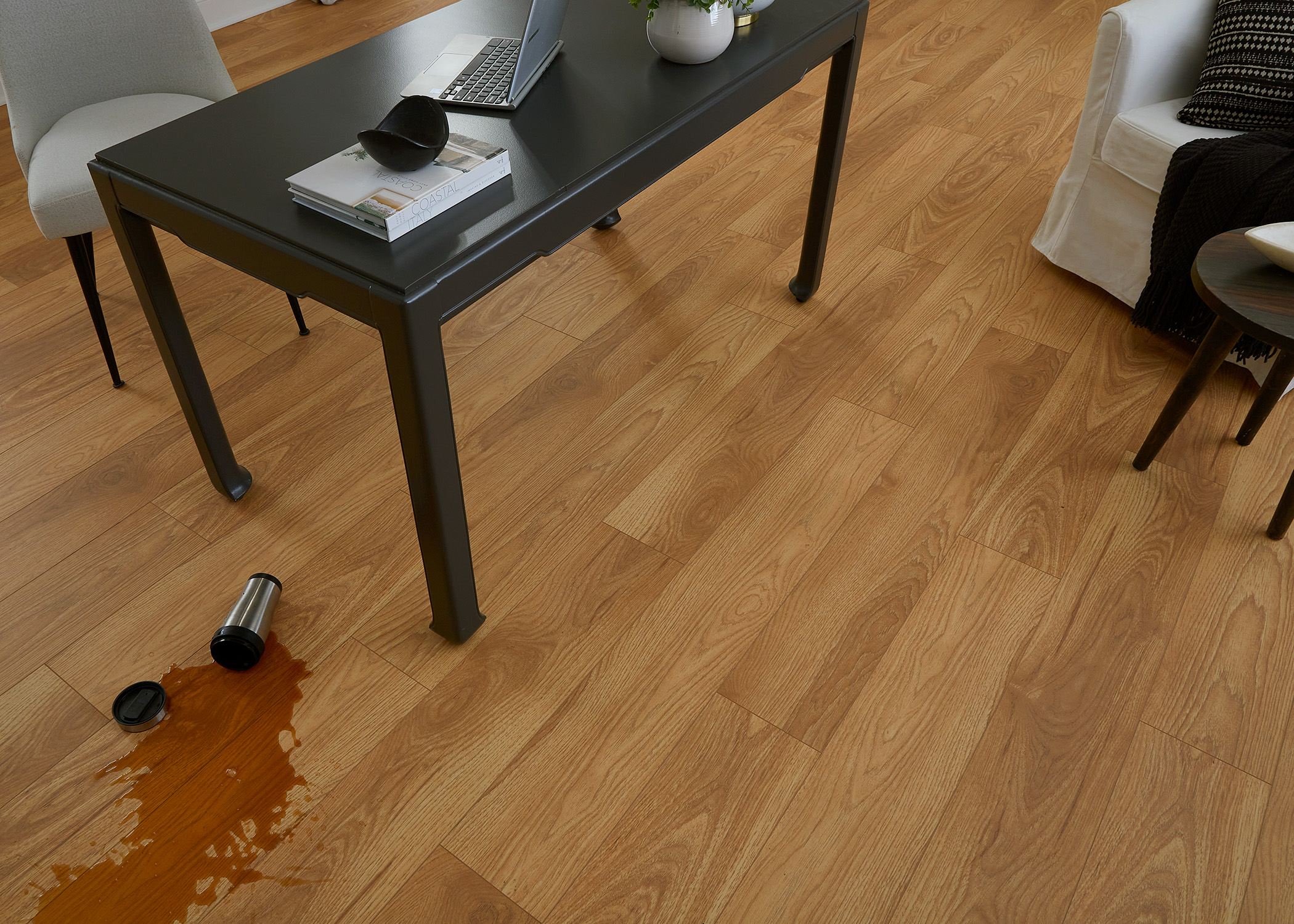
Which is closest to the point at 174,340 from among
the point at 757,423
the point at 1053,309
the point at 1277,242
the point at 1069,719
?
the point at 757,423

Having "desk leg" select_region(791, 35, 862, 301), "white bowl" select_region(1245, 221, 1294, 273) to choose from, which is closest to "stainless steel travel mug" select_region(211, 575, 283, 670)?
Answer: "desk leg" select_region(791, 35, 862, 301)

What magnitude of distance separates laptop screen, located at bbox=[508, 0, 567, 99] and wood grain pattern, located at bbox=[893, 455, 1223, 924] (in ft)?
4.12

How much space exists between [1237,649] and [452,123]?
155 cm

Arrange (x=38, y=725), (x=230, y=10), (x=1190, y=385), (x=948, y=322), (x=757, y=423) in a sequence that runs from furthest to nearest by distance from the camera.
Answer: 1. (x=230, y=10)
2. (x=948, y=322)
3. (x=757, y=423)
4. (x=1190, y=385)
5. (x=38, y=725)

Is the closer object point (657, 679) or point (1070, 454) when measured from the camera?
point (657, 679)

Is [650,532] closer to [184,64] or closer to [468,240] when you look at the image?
[468,240]

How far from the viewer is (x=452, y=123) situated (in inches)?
56.7

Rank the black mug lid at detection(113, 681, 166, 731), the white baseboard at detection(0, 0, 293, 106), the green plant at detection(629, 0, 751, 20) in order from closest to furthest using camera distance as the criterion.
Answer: the black mug lid at detection(113, 681, 166, 731), the green plant at detection(629, 0, 751, 20), the white baseboard at detection(0, 0, 293, 106)

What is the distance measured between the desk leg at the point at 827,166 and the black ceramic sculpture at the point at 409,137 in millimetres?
989

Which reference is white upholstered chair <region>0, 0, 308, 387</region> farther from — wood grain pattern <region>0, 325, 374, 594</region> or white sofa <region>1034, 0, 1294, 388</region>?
white sofa <region>1034, 0, 1294, 388</region>

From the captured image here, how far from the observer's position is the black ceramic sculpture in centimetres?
116

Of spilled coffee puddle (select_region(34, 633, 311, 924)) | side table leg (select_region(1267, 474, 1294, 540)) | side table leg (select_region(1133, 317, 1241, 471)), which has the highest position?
side table leg (select_region(1133, 317, 1241, 471))

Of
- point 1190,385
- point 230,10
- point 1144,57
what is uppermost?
point 1144,57

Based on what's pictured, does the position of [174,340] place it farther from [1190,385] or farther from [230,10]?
[230,10]
